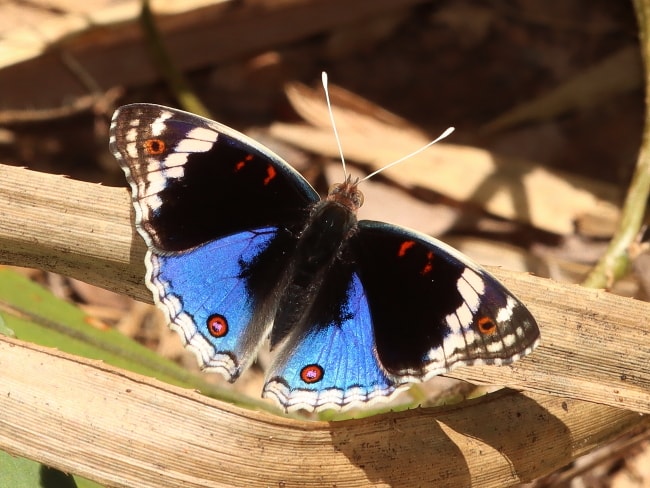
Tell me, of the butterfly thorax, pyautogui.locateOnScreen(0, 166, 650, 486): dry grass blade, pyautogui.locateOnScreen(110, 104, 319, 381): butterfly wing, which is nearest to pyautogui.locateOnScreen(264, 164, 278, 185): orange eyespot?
pyautogui.locateOnScreen(110, 104, 319, 381): butterfly wing

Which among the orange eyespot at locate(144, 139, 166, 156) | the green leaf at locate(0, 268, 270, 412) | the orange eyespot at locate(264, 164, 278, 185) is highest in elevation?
the orange eyespot at locate(264, 164, 278, 185)

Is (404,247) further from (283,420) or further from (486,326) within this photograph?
(283,420)

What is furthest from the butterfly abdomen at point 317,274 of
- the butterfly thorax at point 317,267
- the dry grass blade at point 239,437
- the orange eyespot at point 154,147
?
the orange eyespot at point 154,147

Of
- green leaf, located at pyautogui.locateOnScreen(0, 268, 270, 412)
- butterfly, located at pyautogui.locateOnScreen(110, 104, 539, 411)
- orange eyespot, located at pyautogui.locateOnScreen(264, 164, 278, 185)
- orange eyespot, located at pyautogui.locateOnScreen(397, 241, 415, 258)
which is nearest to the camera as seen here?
butterfly, located at pyautogui.locateOnScreen(110, 104, 539, 411)

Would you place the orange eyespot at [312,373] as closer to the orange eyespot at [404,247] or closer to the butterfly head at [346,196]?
the orange eyespot at [404,247]

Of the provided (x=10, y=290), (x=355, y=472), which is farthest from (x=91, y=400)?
(x=10, y=290)

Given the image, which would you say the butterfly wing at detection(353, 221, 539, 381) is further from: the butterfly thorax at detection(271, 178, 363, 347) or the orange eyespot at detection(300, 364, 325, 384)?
the orange eyespot at detection(300, 364, 325, 384)

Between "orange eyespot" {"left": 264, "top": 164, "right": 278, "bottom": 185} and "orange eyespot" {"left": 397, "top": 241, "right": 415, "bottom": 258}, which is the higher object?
"orange eyespot" {"left": 264, "top": 164, "right": 278, "bottom": 185}
